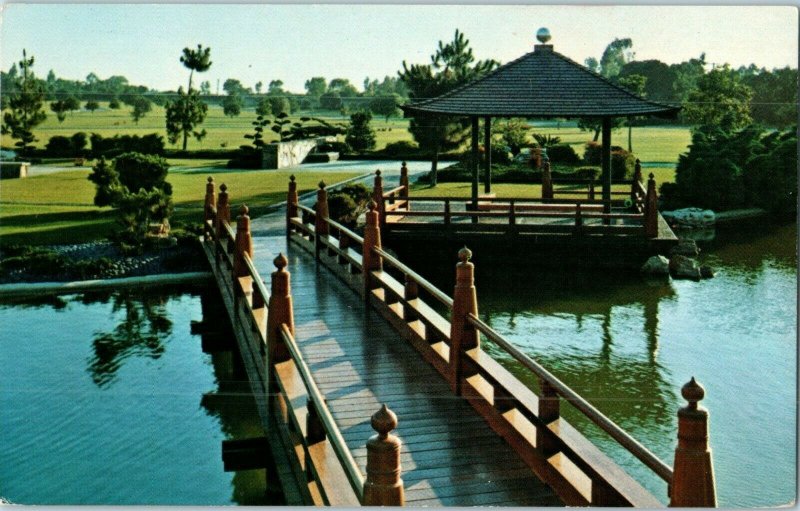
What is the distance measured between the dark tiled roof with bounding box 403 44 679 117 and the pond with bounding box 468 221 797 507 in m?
3.32

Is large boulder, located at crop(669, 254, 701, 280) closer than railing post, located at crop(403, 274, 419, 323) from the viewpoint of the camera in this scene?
No

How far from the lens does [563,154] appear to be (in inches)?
552

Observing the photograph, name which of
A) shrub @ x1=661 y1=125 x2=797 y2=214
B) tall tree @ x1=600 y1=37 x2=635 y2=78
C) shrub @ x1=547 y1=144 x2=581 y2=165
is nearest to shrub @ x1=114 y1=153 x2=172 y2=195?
tall tree @ x1=600 y1=37 x2=635 y2=78

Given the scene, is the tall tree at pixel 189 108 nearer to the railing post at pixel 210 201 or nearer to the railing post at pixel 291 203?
the railing post at pixel 210 201

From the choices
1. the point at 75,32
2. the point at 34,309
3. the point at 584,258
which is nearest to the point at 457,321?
the point at 75,32

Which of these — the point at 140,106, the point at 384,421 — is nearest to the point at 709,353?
the point at 384,421

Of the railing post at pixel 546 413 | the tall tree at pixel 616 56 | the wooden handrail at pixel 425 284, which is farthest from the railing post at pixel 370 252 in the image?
the railing post at pixel 546 413

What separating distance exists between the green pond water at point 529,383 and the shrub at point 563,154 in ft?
9.97

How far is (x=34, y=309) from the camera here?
8.90 metres

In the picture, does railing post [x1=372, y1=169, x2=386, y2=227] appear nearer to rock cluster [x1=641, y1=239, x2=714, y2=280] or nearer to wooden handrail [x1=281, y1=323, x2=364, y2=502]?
rock cluster [x1=641, y1=239, x2=714, y2=280]

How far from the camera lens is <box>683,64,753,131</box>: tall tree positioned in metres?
7.45

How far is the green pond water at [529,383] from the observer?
7.30m

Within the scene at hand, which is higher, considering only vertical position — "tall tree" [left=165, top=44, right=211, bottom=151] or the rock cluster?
"tall tree" [left=165, top=44, right=211, bottom=151]

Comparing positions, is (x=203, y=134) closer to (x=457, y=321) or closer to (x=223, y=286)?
(x=223, y=286)
